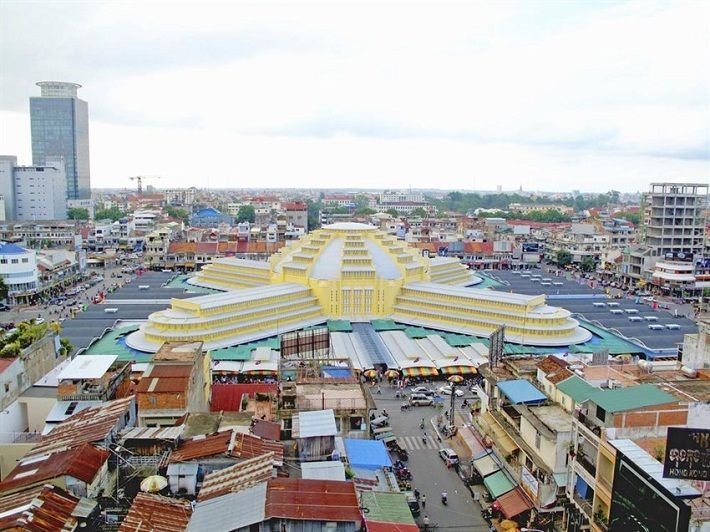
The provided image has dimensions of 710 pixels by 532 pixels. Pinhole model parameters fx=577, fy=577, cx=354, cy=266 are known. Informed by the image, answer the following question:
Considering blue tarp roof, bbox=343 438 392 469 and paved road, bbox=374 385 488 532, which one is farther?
paved road, bbox=374 385 488 532

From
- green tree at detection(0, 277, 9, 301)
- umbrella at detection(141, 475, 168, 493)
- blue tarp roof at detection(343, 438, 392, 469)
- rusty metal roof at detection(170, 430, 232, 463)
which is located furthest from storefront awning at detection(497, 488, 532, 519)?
green tree at detection(0, 277, 9, 301)

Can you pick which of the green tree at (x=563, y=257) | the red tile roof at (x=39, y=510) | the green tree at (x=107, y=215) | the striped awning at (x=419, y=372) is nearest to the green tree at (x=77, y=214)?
the green tree at (x=107, y=215)

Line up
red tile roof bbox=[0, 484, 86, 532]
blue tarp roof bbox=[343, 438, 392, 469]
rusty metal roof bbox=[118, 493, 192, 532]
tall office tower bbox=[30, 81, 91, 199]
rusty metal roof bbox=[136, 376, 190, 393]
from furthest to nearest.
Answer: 1. tall office tower bbox=[30, 81, 91, 199]
2. rusty metal roof bbox=[136, 376, 190, 393]
3. blue tarp roof bbox=[343, 438, 392, 469]
4. rusty metal roof bbox=[118, 493, 192, 532]
5. red tile roof bbox=[0, 484, 86, 532]

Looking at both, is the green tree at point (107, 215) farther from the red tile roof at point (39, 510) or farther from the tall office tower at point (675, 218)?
the red tile roof at point (39, 510)

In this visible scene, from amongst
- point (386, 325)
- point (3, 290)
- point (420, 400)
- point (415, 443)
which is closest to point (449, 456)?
point (415, 443)

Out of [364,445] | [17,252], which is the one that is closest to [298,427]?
[364,445]

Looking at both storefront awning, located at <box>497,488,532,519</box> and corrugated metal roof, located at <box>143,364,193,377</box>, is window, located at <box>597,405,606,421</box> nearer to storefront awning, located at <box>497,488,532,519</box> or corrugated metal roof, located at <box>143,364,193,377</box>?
storefront awning, located at <box>497,488,532,519</box>
